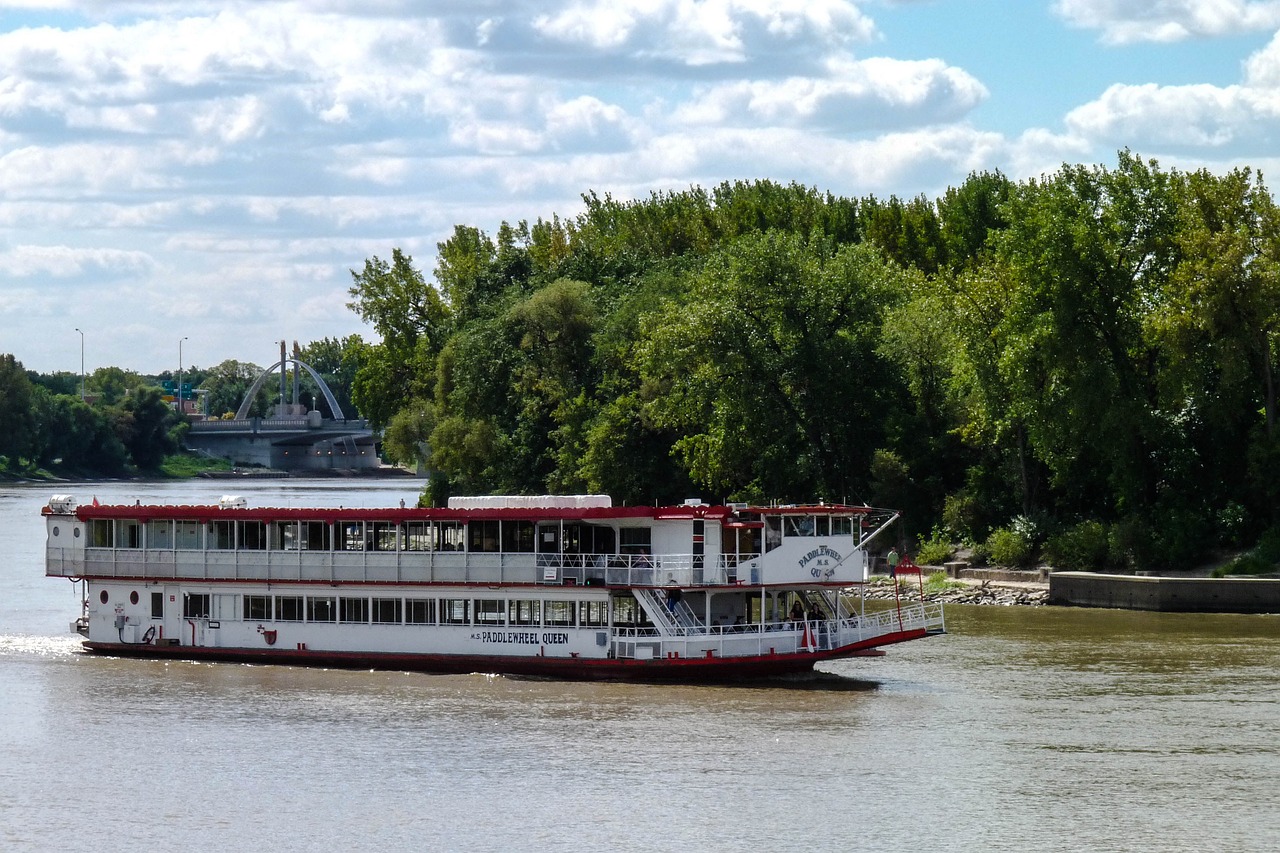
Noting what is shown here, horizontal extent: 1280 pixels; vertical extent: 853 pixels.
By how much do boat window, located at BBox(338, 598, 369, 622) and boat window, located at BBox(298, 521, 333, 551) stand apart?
1689mm

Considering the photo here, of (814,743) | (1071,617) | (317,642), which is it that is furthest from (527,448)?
(814,743)

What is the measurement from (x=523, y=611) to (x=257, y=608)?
870cm

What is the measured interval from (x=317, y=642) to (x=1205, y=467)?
41.4 m

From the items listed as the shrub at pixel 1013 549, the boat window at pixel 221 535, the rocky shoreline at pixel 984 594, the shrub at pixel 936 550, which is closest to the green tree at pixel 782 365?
the shrub at pixel 936 550

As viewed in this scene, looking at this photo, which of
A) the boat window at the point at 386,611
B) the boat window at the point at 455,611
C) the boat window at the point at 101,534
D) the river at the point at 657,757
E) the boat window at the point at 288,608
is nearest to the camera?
the river at the point at 657,757

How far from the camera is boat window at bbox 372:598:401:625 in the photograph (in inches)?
2080

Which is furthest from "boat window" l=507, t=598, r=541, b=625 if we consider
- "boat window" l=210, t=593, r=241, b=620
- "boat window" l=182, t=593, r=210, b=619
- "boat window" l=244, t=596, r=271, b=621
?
"boat window" l=182, t=593, r=210, b=619

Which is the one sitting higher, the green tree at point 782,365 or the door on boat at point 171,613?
the green tree at point 782,365

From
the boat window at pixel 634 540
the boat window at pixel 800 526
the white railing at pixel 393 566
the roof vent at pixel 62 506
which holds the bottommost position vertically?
the white railing at pixel 393 566

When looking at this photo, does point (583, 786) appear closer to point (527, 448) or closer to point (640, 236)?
point (527, 448)

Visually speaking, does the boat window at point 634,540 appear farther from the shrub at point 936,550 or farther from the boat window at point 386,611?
the shrub at point 936,550

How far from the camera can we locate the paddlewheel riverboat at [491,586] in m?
49.6

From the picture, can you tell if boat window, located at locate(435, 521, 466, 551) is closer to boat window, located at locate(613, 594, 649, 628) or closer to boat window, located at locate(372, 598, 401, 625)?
boat window, located at locate(372, 598, 401, 625)

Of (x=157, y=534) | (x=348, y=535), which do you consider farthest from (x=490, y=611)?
(x=157, y=534)
